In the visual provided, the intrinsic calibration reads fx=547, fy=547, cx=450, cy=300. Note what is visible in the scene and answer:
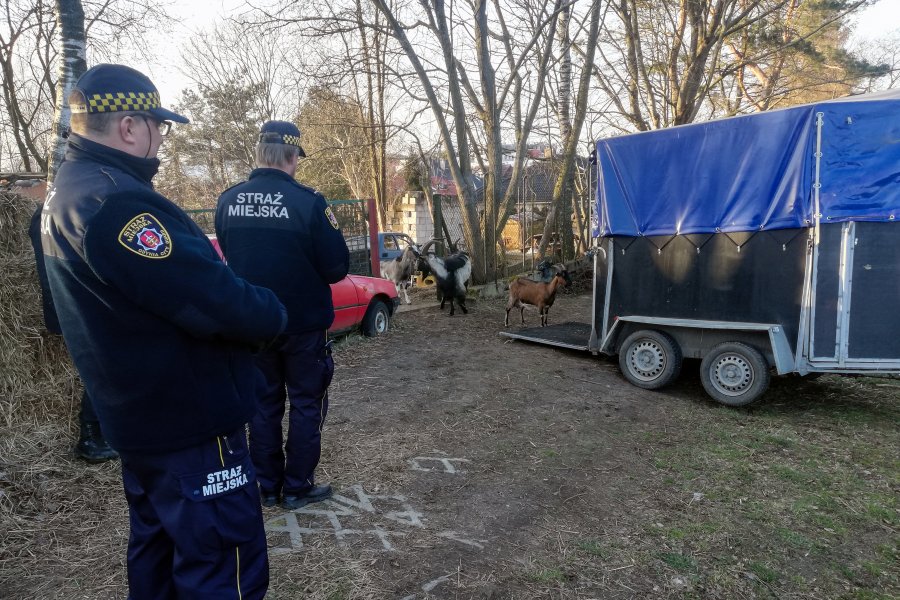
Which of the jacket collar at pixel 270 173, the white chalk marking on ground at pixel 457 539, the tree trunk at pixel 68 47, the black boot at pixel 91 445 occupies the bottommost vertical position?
the white chalk marking on ground at pixel 457 539

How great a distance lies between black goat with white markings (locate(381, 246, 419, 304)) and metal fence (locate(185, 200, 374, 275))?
1.13 metres

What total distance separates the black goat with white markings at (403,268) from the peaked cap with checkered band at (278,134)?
25.8 ft

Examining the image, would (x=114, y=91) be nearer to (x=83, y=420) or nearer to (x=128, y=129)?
(x=128, y=129)

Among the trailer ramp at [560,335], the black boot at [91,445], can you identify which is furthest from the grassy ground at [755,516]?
the black boot at [91,445]

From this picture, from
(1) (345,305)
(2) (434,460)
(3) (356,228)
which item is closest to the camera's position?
(2) (434,460)

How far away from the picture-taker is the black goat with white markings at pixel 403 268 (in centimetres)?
1145

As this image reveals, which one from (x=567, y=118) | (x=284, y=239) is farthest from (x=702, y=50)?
(x=284, y=239)

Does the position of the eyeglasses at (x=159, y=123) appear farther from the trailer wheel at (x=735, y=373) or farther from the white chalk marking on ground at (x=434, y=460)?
the trailer wheel at (x=735, y=373)

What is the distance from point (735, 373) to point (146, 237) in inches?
213

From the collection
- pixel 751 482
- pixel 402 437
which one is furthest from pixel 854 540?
pixel 402 437

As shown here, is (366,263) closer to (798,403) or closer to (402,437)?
(402,437)

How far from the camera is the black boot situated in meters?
3.79

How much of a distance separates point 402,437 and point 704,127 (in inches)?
168

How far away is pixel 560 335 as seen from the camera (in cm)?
788
